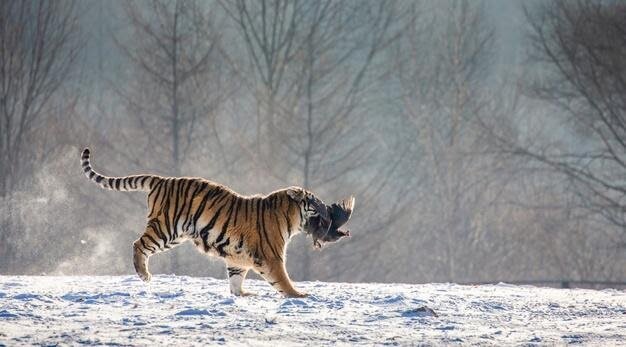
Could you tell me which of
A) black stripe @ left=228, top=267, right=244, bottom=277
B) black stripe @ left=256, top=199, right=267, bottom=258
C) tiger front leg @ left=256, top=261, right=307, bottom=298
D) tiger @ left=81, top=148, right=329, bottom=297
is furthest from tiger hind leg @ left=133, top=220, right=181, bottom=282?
tiger front leg @ left=256, top=261, right=307, bottom=298

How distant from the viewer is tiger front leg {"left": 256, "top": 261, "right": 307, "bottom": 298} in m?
11.3

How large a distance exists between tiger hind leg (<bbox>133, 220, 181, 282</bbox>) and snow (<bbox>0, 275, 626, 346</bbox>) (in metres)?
0.31

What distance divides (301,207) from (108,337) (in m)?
3.56

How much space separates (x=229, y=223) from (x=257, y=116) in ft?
71.4

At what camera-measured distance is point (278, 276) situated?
446 inches

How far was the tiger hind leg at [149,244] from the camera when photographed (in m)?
11.7

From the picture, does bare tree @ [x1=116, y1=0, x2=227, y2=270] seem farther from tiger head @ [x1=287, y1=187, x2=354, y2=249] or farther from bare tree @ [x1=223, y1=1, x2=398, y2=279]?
tiger head @ [x1=287, y1=187, x2=354, y2=249]

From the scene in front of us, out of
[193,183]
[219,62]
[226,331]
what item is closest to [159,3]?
[219,62]

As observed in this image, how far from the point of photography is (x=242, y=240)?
1138 centimetres

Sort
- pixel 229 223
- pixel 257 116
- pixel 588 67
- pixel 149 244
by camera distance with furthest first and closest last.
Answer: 1. pixel 257 116
2. pixel 588 67
3. pixel 149 244
4. pixel 229 223

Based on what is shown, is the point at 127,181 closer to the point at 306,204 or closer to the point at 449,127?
the point at 306,204

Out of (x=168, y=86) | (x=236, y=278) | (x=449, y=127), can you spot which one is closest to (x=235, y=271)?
(x=236, y=278)

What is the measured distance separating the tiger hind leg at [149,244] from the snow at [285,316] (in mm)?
310

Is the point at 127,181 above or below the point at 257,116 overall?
below
